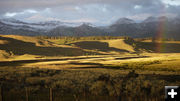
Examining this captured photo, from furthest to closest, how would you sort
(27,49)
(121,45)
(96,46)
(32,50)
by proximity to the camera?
(121,45) < (96,46) < (27,49) < (32,50)

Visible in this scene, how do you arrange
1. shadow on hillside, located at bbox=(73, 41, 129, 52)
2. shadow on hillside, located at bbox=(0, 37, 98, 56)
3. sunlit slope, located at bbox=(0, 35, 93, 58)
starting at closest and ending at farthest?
1. sunlit slope, located at bbox=(0, 35, 93, 58)
2. shadow on hillside, located at bbox=(0, 37, 98, 56)
3. shadow on hillside, located at bbox=(73, 41, 129, 52)

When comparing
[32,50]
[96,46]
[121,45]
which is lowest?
[96,46]

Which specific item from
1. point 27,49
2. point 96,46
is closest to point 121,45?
point 96,46

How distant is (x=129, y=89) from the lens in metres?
17.5

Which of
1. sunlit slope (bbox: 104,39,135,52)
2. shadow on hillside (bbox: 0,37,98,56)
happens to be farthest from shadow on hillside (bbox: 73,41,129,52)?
shadow on hillside (bbox: 0,37,98,56)

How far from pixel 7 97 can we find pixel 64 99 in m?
4.11

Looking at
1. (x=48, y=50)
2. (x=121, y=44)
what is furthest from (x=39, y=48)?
(x=121, y=44)

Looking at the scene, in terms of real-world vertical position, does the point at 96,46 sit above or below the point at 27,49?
below

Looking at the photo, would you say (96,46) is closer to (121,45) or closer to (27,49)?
(121,45)

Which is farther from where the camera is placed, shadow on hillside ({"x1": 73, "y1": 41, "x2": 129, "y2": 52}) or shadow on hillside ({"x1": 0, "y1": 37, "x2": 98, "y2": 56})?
shadow on hillside ({"x1": 73, "y1": 41, "x2": 129, "y2": 52})

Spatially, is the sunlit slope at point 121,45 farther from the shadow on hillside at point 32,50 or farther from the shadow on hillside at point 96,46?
the shadow on hillside at point 32,50

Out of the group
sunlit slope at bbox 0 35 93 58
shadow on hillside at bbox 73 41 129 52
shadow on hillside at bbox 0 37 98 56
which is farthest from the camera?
shadow on hillside at bbox 73 41 129 52

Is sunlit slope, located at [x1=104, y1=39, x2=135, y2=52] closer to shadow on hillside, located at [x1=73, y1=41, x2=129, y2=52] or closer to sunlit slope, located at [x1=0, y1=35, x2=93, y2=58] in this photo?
shadow on hillside, located at [x1=73, y1=41, x2=129, y2=52]

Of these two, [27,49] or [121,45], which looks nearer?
[27,49]
